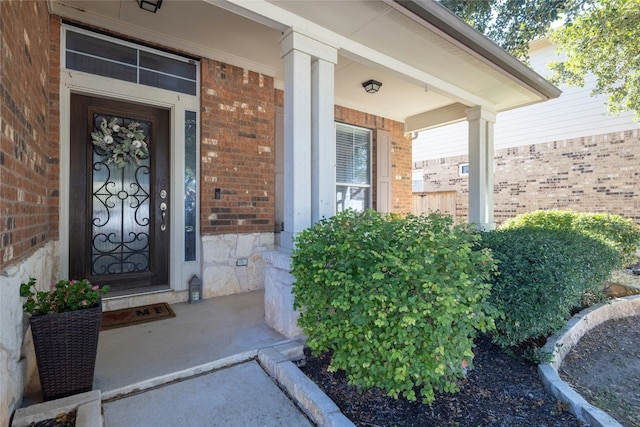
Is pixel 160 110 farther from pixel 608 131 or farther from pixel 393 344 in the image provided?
pixel 608 131

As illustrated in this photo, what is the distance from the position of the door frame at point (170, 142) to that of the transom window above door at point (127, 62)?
8 cm

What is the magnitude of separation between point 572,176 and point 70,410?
10011 millimetres

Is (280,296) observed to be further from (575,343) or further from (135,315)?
(575,343)

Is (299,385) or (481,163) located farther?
(481,163)

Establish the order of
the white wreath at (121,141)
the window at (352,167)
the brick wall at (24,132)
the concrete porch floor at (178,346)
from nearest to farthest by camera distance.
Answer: the brick wall at (24,132), the concrete porch floor at (178,346), the white wreath at (121,141), the window at (352,167)

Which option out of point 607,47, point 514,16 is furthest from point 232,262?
point 607,47

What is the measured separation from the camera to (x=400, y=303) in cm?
169

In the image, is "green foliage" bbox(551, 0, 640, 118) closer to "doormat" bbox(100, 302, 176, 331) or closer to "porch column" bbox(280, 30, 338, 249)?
"porch column" bbox(280, 30, 338, 249)

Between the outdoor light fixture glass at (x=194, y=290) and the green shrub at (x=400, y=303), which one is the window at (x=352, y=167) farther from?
the green shrub at (x=400, y=303)

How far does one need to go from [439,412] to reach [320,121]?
7.53ft

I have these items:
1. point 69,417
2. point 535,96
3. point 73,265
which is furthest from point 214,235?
point 535,96

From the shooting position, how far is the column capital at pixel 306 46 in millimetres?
2693

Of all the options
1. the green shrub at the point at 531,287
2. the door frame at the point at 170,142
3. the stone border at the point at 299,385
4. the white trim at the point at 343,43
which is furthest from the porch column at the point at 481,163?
the door frame at the point at 170,142

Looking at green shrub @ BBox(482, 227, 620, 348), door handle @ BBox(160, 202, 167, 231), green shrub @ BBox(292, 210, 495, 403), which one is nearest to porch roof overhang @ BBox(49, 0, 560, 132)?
door handle @ BBox(160, 202, 167, 231)
